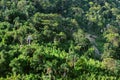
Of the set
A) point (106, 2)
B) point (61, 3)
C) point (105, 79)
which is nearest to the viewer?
point (105, 79)

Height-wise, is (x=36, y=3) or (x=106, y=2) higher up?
(x=36, y=3)

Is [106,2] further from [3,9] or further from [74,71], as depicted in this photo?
[74,71]

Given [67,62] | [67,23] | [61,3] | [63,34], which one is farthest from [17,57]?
[61,3]

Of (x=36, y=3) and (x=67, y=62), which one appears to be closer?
(x=67, y=62)

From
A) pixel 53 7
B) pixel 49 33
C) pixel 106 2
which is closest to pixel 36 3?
pixel 53 7

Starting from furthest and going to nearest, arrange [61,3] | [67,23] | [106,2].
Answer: [106,2], [61,3], [67,23]

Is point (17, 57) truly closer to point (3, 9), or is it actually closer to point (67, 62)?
point (67, 62)
